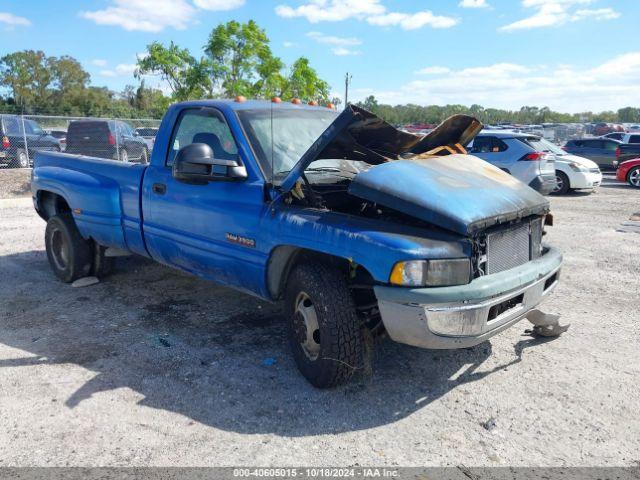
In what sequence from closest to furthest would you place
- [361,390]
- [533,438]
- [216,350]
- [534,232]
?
[533,438] < [361,390] < [534,232] < [216,350]

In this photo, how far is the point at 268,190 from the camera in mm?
3758

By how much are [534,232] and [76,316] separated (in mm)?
3972

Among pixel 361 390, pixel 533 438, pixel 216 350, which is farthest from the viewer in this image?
pixel 216 350

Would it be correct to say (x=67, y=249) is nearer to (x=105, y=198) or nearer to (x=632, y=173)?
(x=105, y=198)

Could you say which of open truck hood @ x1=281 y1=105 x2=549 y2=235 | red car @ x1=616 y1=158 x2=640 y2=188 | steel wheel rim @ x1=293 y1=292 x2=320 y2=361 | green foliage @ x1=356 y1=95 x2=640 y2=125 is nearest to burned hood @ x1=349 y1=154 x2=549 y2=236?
open truck hood @ x1=281 y1=105 x2=549 y2=235

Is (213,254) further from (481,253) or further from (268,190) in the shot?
(481,253)

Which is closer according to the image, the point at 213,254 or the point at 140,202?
the point at 213,254

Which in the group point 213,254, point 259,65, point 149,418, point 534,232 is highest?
point 259,65

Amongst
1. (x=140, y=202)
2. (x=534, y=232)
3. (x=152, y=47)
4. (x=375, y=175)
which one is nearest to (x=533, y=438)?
(x=534, y=232)

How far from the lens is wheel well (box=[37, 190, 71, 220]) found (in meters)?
6.02

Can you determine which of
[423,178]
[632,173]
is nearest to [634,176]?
[632,173]

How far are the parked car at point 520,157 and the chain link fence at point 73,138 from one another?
8.37 m

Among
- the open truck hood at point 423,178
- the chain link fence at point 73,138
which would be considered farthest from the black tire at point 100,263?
the chain link fence at point 73,138

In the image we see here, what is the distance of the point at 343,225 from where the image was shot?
10.5 feet
